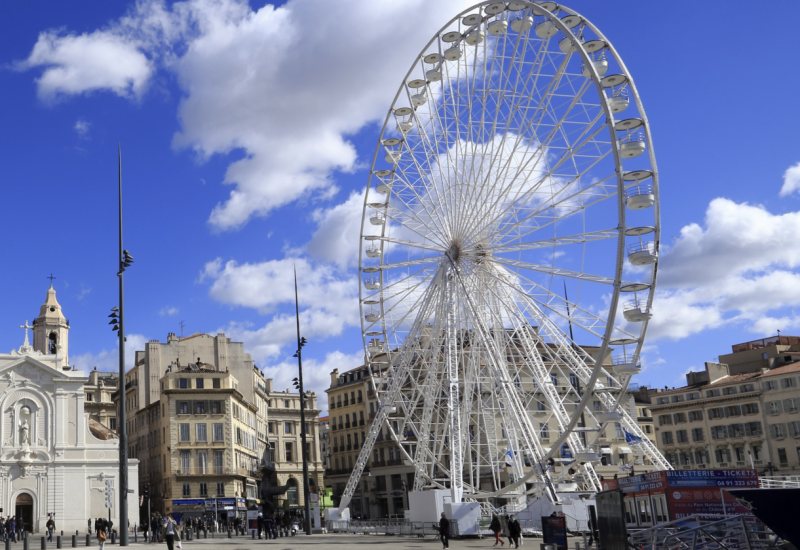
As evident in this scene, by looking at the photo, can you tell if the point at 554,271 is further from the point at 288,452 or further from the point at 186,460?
the point at 288,452

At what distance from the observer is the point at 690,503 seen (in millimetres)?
29891

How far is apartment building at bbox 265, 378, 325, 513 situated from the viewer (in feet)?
362

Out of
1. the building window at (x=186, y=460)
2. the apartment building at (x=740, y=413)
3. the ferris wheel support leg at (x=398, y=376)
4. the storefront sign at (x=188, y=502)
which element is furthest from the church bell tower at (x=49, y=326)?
the apartment building at (x=740, y=413)

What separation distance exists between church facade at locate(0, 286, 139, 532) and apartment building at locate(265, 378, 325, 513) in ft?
126

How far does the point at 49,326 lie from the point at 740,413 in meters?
79.0

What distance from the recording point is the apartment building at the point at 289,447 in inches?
4348

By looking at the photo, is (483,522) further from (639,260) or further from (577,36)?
(577,36)

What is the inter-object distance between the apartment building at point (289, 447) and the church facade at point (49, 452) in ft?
126

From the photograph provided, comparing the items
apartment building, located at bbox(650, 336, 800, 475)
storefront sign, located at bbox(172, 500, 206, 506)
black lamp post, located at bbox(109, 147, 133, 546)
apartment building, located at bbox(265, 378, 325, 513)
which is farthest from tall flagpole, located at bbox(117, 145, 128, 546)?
apartment building, located at bbox(265, 378, 325, 513)

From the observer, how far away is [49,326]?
99438 mm

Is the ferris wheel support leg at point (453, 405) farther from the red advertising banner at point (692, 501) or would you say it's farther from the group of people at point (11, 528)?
the group of people at point (11, 528)

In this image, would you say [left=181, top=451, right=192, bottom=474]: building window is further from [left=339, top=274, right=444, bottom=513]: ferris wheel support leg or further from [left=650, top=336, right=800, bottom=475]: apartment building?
[left=650, top=336, right=800, bottom=475]: apartment building

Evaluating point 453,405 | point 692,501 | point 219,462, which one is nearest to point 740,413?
point 219,462

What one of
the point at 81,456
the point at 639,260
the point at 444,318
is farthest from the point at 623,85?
the point at 81,456
